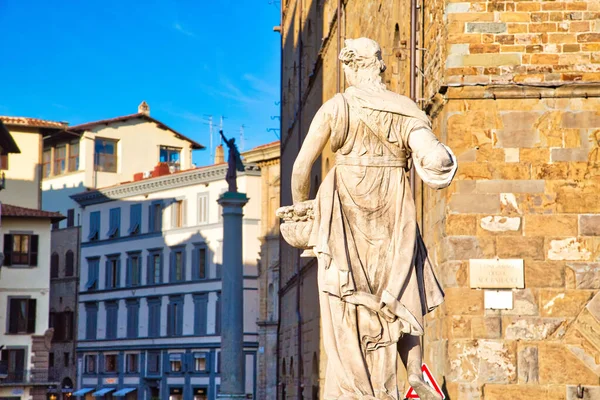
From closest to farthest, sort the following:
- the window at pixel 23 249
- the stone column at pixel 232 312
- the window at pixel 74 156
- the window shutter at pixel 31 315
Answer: the stone column at pixel 232 312 < the window shutter at pixel 31 315 < the window at pixel 23 249 < the window at pixel 74 156

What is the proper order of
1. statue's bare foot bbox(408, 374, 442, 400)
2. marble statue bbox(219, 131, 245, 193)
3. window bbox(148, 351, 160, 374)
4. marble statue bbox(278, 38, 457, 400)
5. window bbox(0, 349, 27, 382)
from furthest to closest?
window bbox(148, 351, 160, 374) → window bbox(0, 349, 27, 382) → marble statue bbox(219, 131, 245, 193) → marble statue bbox(278, 38, 457, 400) → statue's bare foot bbox(408, 374, 442, 400)

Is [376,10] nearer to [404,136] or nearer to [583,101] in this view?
[583,101]

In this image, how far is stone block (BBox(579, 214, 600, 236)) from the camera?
626 inches

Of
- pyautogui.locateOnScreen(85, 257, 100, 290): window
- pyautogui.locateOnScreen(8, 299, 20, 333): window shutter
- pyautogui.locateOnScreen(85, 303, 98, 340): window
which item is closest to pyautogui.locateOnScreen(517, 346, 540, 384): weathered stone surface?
pyautogui.locateOnScreen(8, 299, 20, 333): window shutter

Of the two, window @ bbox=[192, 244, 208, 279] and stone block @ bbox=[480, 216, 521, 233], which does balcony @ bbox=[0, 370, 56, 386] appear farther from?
stone block @ bbox=[480, 216, 521, 233]

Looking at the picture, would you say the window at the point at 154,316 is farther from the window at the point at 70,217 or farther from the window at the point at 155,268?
the window at the point at 70,217

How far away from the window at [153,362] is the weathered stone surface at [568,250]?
55235mm

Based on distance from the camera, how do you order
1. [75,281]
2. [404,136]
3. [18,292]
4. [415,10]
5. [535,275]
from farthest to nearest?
[75,281] → [18,292] → [415,10] → [535,275] → [404,136]

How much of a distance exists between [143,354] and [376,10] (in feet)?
162

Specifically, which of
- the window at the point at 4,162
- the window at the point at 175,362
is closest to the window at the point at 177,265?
the window at the point at 175,362

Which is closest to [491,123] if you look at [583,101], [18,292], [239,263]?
[583,101]

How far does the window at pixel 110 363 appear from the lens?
240ft

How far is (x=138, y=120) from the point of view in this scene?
76.6 meters

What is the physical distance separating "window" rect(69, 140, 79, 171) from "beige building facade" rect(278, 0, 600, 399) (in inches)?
2406
